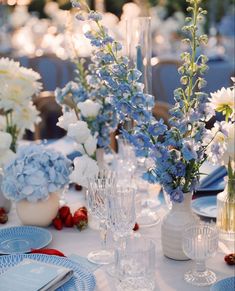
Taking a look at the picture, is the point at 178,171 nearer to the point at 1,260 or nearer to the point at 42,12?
the point at 1,260

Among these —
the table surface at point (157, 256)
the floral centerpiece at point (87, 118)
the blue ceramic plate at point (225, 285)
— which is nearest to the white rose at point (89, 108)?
the floral centerpiece at point (87, 118)

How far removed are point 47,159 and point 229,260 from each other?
51 centimetres

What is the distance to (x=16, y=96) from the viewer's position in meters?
1.57

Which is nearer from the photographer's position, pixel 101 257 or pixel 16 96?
pixel 101 257

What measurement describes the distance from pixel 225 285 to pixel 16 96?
0.80m

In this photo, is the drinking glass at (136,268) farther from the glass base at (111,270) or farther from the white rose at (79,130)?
the white rose at (79,130)

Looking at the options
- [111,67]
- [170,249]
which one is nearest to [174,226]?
[170,249]

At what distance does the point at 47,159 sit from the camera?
1.42m

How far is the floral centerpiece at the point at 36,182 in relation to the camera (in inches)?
54.7

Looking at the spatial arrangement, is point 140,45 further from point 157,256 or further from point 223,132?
point 157,256

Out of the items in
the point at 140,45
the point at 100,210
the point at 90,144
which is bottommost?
the point at 100,210

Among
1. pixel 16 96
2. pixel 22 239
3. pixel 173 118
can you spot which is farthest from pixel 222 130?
pixel 16 96

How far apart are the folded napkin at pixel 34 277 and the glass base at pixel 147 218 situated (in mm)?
359

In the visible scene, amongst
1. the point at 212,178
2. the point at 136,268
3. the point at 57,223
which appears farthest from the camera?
the point at 212,178
